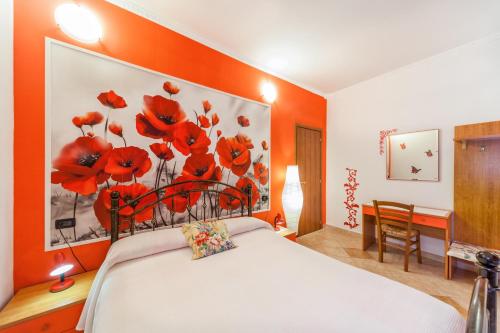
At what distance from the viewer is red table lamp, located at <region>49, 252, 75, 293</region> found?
1270 mm

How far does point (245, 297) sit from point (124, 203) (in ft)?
4.41

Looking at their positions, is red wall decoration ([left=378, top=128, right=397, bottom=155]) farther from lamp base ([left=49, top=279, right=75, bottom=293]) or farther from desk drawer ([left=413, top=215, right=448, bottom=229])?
lamp base ([left=49, top=279, right=75, bottom=293])

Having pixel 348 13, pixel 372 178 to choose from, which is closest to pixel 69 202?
pixel 348 13

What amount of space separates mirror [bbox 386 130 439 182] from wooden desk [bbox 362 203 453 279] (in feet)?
1.65

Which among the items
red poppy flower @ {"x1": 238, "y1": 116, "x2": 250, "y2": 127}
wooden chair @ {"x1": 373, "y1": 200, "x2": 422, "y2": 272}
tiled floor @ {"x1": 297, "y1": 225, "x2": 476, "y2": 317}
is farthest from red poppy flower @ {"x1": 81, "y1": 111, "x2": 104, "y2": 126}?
wooden chair @ {"x1": 373, "y1": 200, "x2": 422, "y2": 272}

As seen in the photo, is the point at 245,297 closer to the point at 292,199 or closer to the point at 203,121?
the point at 203,121

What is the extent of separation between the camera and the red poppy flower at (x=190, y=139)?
193cm

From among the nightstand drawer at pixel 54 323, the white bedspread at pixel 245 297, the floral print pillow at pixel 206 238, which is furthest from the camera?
the floral print pillow at pixel 206 238

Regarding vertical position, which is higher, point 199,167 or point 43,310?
point 199,167

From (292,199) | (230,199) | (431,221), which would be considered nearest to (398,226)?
(431,221)

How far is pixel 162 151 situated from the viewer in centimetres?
183

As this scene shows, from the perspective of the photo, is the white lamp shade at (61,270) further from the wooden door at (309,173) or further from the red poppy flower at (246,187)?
the wooden door at (309,173)

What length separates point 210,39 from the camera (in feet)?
7.11

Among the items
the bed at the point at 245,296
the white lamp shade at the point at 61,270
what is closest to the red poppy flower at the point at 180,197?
the bed at the point at 245,296
